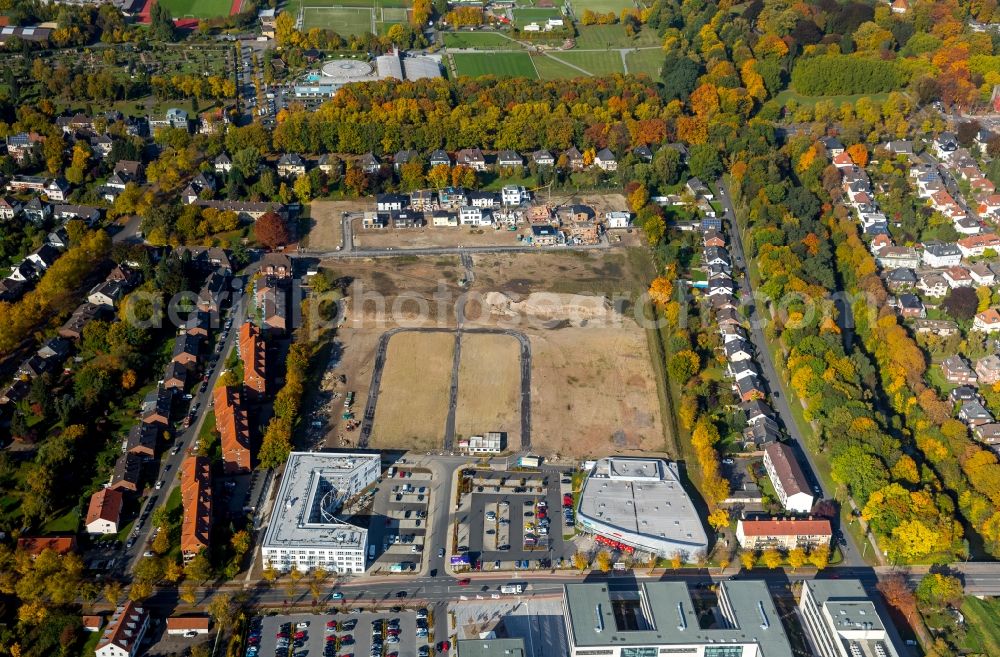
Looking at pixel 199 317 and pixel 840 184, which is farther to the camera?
pixel 840 184

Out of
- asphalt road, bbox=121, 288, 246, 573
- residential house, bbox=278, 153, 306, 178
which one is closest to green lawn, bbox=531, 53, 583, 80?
residential house, bbox=278, 153, 306, 178

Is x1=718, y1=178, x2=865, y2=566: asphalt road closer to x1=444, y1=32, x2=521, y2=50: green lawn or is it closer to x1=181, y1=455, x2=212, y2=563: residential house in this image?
x1=181, y1=455, x2=212, y2=563: residential house

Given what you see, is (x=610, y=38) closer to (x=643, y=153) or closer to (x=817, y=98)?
(x=817, y=98)

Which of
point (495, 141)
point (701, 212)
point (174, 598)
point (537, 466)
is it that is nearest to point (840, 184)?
point (701, 212)

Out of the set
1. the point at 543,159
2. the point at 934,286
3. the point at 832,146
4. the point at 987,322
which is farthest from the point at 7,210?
the point at 987,322

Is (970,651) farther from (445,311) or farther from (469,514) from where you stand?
(445,311)

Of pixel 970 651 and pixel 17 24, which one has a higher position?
pixel 17 24
